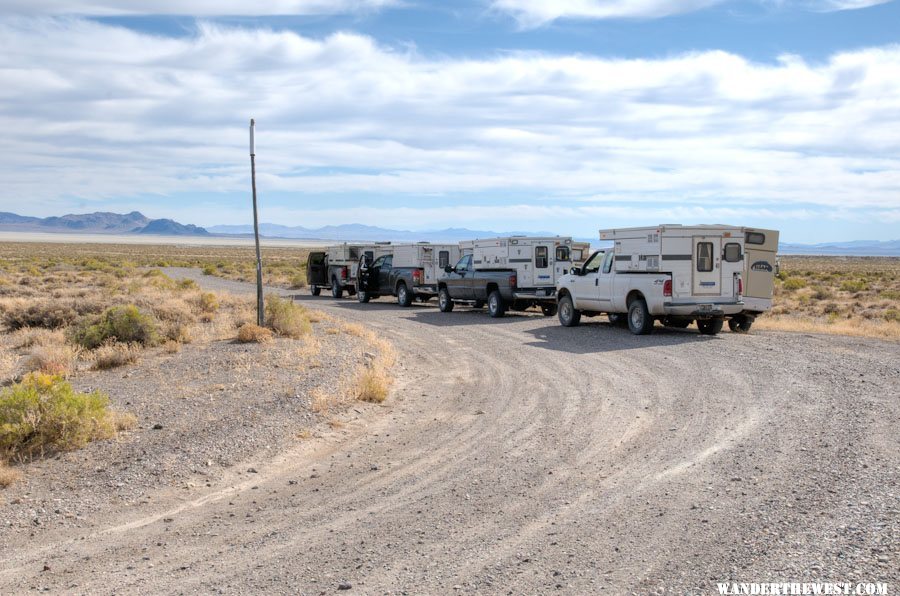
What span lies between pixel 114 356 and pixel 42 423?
18.9ft

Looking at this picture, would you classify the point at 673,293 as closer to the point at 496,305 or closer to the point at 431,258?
the point at 496,305

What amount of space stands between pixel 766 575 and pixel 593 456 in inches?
124

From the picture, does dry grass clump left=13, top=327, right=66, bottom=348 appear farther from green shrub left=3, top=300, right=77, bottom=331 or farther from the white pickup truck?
the white pickup truck

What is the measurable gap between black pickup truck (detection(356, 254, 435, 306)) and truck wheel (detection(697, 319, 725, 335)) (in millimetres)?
11226

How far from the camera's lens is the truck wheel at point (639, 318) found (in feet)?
60.3

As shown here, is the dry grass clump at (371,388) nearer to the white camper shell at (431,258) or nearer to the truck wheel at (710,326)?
the truck wheel at (710,326)

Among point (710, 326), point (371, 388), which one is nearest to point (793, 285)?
point (710, 326)

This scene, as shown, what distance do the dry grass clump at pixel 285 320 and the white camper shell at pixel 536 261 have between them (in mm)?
7409

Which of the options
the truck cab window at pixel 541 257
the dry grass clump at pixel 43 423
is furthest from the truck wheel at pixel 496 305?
the dry grass clump at pixel 43 423

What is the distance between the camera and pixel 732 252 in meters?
18.1

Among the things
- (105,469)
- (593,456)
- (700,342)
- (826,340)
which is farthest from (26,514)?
(826,340)

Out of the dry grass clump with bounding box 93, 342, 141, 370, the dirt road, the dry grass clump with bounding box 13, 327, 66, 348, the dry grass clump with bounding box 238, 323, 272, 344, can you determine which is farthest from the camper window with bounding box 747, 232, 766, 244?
the dry grass clump with bounding box 13, 327, 66, 348

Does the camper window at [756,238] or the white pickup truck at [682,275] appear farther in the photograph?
the camper window at [756,238]

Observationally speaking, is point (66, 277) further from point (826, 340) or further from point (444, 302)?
point (826, 340)
